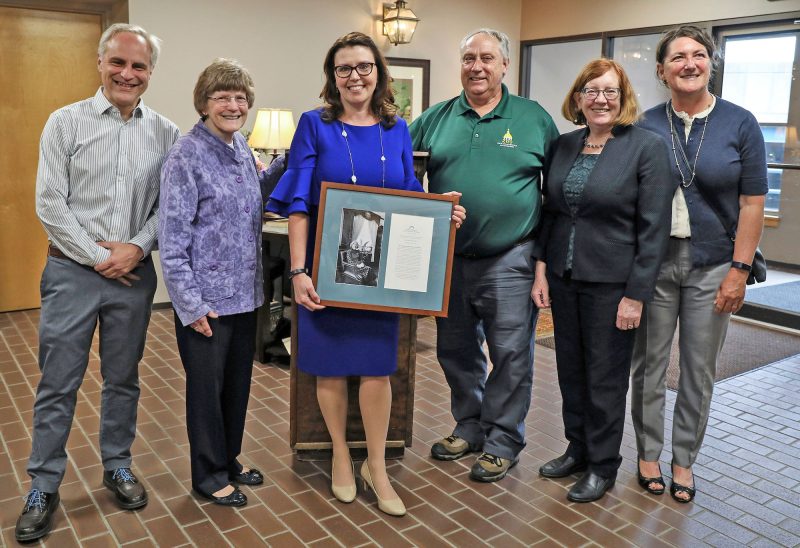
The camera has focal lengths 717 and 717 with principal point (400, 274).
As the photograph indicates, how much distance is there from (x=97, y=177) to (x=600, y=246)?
5.94ft

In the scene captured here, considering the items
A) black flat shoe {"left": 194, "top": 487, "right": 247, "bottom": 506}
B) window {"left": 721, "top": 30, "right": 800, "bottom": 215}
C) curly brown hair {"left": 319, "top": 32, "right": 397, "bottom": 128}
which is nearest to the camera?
curly brown hair {"left": 319, "top": 32, "right": 397, "bottom": 128}

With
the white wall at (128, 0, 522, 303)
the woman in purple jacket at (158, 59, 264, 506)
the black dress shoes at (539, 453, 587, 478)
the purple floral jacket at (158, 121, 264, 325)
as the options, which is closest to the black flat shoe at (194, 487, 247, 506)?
the woman in purple jacket at (158, 59, 264, 506)

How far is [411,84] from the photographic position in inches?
267

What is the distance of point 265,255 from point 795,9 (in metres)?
4.27

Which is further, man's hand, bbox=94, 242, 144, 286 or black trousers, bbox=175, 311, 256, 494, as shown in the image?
black trousers, bbox=175, 311, 256, 494

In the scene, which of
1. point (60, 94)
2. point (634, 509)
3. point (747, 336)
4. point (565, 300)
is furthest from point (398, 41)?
point (634, 509)

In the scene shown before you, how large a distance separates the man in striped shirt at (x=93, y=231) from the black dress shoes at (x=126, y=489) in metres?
0.21

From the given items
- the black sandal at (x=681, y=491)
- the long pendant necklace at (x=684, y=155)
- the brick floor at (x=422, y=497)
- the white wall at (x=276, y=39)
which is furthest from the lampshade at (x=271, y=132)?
the black sandal at (x=681, y=491)

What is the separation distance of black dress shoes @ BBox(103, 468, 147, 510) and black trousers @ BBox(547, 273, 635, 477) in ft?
5.61

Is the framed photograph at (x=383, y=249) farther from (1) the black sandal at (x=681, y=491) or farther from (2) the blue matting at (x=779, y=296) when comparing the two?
(2) the blue matting at (x=779, y=296)

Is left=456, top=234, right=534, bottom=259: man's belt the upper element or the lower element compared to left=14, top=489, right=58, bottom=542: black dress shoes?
upper

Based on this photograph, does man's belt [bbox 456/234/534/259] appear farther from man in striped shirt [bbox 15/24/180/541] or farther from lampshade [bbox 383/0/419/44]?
lampshade [bbox 383/0/419/44]

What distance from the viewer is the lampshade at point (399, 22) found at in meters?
6.34

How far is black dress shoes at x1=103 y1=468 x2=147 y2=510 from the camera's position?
269 cm
